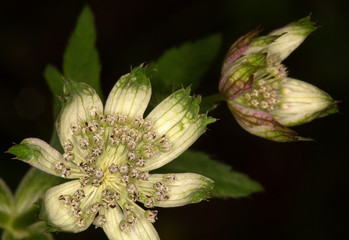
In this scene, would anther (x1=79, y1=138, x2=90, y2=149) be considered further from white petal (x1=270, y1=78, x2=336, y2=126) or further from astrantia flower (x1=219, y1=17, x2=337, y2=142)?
white petal (x1=270, y1=78, x2=336, y2=126)

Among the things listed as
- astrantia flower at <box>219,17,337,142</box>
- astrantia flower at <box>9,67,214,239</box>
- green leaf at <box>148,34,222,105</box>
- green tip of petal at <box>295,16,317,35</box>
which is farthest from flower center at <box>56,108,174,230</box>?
green tip of petal at <box>295,16,317,35</box>

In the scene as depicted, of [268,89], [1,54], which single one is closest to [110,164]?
[268,89]

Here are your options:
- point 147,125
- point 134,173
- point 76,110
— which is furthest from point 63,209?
point 147,125

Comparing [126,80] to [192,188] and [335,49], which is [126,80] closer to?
[192,188]

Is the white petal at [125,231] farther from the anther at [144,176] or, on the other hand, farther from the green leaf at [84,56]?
the green leaf at [84,56]

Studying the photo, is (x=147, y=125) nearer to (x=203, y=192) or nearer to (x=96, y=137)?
(x=96, y=137)
